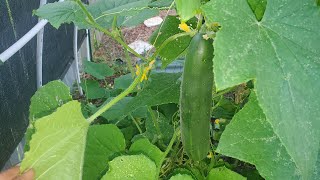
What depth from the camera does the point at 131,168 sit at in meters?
0.85

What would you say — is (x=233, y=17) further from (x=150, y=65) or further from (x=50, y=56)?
(x=50, y=56)

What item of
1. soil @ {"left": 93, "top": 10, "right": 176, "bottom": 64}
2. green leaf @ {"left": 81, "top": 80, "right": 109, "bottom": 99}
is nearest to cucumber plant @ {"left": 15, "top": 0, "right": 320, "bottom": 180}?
green leaf @ {"left": 81, "top": 80, "right": 109, "bottom": 99}

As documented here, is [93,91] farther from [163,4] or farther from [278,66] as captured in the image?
[278,66]

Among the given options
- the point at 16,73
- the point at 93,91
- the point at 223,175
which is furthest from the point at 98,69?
the point at 223,175

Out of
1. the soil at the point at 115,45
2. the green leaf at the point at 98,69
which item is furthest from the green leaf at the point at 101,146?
the soil at the point at 115,45

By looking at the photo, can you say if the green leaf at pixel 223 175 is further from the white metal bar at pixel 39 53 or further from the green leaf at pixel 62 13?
the white metal bar at pixel 39 53

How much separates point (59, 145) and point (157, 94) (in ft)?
1.08

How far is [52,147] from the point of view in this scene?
0.74 meters

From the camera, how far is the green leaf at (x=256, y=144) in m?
0.76

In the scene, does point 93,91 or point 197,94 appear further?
point 93,91

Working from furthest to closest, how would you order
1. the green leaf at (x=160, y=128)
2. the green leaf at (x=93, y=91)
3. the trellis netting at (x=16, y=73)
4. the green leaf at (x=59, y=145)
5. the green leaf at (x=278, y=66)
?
the green leaf at (x=93, y=91) → the trellis netting at (x=16, y=73) → the green leaf at (x=160, y=128) → the green leaf at (x=59, y=145) → the green leaf at (x=278, y=66)

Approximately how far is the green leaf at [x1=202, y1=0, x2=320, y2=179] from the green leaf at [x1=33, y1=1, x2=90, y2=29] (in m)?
0.51

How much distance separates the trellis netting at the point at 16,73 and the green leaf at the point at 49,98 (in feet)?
2.25

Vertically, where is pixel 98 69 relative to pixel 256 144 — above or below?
below
